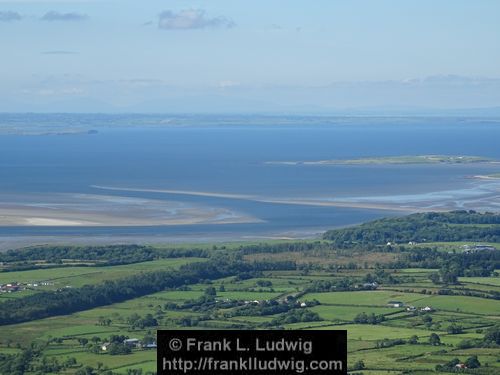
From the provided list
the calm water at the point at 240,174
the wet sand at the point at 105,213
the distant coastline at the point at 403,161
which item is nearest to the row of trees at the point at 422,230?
the calm water at the point at 240,174

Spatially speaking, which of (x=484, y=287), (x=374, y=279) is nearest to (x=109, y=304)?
(x=374, y=279)

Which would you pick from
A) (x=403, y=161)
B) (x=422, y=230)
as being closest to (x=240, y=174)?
(x=403, y=161)

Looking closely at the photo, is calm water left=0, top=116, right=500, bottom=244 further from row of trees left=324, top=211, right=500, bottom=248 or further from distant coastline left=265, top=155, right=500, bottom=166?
distant coastline left=265, top=155, right=500, bottom=166

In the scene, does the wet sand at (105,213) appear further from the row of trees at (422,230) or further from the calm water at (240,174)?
the row of trees at (422,230)

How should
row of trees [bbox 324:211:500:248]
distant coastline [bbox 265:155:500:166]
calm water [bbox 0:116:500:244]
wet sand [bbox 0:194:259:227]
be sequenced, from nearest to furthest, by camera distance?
row of trees [bbox 324:211:500:248], wet sand [bbox 0:194:259:227], calm water [bbox 0:116:500:244], distant coastline [bbox 265:155:500:166]

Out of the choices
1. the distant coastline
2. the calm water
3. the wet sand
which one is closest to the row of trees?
the calm water

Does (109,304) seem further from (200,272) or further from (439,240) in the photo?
(439,240)

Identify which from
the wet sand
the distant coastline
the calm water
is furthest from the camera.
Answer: the distant coastline

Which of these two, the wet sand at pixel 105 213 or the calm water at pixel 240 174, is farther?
the calm water at pixel 240 174
